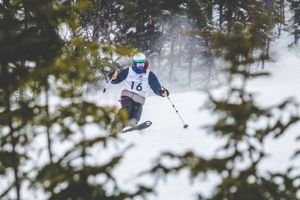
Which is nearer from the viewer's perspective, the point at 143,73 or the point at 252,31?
the point at 252,31

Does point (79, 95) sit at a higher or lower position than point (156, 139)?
higher

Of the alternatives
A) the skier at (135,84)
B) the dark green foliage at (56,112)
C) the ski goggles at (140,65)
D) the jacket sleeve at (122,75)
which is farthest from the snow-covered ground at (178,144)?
the ski goggles at (140,65)

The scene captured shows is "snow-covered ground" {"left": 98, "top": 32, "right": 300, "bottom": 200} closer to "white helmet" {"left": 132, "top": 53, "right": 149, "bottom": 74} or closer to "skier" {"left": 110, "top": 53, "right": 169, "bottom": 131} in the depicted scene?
"skier" {"left": 110, "top": 53, "right": 169, "bottom": 131}

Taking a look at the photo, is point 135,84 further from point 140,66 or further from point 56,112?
point 56,112

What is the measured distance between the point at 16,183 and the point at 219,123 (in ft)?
4.93

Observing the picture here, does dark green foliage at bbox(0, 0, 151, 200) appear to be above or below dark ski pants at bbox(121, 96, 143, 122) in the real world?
above

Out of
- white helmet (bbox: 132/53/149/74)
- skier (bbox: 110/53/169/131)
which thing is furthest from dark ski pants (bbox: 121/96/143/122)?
white helmet (bbox: 132/53/149/74)

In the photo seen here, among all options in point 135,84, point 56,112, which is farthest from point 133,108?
point 56,112

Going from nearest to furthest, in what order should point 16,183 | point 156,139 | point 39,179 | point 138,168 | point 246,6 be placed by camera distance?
point 39,179, point 16,183, point 138,168, point 156,139, point 246,6

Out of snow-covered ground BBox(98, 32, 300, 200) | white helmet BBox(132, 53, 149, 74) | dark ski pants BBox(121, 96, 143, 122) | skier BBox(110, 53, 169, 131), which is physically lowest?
snow-covered ground BBox(98, 32, 300, 200)

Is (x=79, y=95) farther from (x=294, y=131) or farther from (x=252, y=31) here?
(x=294, y=131)

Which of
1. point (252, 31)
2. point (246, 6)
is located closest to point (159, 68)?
point (246, 6)

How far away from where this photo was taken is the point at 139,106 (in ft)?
38.4

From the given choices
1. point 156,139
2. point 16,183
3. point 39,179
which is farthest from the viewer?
point 156,139
